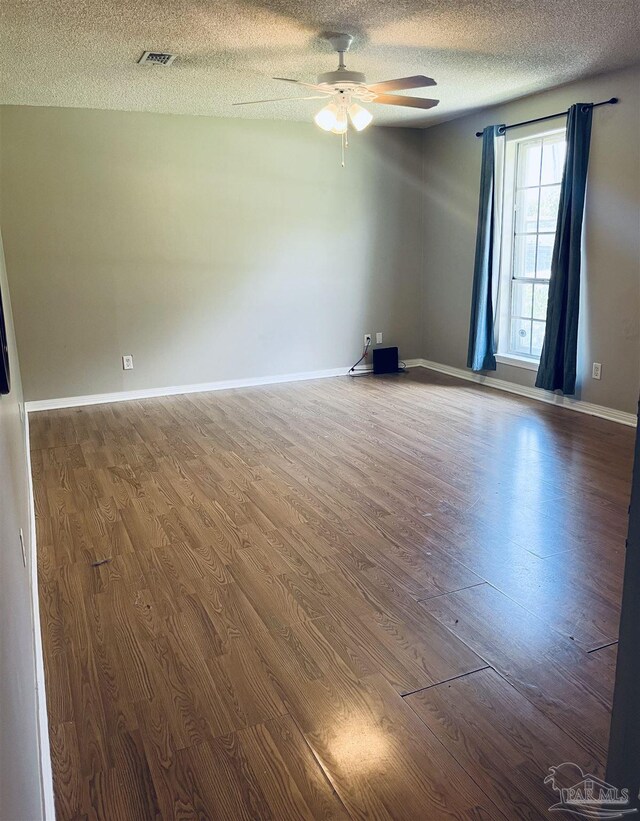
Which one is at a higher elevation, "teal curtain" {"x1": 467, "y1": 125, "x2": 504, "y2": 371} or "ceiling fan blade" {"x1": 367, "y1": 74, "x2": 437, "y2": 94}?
"ceiling fan blade" {"x1": 367, "y1": 74, "x2": 437, "y2": 94}

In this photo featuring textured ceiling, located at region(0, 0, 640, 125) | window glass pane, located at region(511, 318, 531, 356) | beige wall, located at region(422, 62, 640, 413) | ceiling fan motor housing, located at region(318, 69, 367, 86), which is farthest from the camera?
window glass pane, located at region(511, 318, 531, 356)

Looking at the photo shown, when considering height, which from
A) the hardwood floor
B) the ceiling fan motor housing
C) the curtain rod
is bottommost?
the hardwood floor

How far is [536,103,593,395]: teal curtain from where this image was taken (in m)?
4.70

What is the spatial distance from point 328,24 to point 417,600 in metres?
3.01

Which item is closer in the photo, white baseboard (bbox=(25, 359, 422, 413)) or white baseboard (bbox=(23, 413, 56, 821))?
white baseboard (bbox=(23, 413, 56, 821))

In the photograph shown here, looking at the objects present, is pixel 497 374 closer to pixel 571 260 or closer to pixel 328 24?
pixel 571 260

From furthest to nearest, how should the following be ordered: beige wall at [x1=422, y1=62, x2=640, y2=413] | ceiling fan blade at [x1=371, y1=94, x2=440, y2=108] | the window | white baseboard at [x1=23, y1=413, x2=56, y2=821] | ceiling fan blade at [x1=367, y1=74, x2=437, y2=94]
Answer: the window, beige wall at [x1=422, y1=62, x2=640, y2=413], ceiling fan blade at [x1=371, y1=94, x2=440, y2=108], ceiling fan blade at [x1=367, y1=74, x2=437, y2=94], white baseboard at [x1=23, y1=413, x2=56, y2=821]

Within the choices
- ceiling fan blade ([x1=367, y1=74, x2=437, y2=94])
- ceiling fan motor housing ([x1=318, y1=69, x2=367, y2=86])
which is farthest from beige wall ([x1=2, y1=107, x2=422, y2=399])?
ceiling fan blade ([x1=367, y1=74, x2=437, y2=94])

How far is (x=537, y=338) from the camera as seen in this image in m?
5.65

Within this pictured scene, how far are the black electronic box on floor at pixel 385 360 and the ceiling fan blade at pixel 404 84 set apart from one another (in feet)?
10.4

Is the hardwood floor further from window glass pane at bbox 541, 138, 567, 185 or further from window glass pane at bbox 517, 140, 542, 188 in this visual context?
window glass pane at bbox 517, 140, 542, 188

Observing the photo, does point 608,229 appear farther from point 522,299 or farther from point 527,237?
point 522,299

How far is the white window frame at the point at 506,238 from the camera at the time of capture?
554cm

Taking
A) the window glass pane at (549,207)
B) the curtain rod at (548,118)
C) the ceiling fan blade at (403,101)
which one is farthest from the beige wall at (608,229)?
the ceiling fan blade at (403,101)
